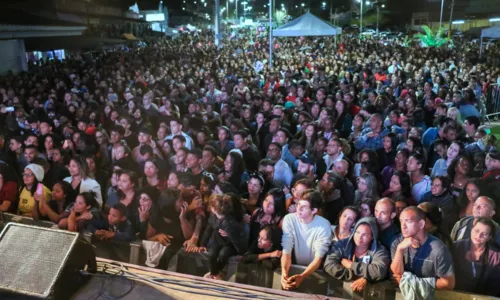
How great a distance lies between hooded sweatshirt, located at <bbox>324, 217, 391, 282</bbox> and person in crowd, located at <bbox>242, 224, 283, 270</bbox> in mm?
451

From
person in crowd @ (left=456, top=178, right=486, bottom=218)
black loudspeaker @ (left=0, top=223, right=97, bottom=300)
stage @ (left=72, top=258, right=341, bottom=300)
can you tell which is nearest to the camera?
black loudspeaker @ (left=0, top=223, right=97, bottom=300)

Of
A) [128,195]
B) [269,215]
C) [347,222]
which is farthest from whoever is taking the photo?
[128,195]

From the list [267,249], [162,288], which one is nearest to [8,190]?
[162,288]

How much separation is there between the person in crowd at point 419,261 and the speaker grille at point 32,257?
96.5 inches

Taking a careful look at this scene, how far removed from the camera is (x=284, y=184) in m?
5.60

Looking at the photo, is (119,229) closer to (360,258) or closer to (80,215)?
(80,215)

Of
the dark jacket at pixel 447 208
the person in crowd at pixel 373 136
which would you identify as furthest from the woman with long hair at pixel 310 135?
the dark jacket at pixel 447 208

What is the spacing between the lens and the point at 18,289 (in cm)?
333

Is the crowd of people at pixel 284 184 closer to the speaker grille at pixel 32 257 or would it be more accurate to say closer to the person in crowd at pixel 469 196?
the person in crowd at pixel 469 196

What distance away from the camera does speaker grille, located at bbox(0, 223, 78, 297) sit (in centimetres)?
334

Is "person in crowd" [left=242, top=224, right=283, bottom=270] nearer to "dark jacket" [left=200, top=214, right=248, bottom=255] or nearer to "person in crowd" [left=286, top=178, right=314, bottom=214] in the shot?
"dark jacket" [left=200, top=214, right=248, bottom=255]

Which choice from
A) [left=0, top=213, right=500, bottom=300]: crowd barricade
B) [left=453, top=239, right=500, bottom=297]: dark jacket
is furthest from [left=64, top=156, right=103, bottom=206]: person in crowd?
[left=453, top=239, right=500, bottom=297]: dark jacket

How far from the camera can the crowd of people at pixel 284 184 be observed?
3.61m

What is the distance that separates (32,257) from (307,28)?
44.0 ft
